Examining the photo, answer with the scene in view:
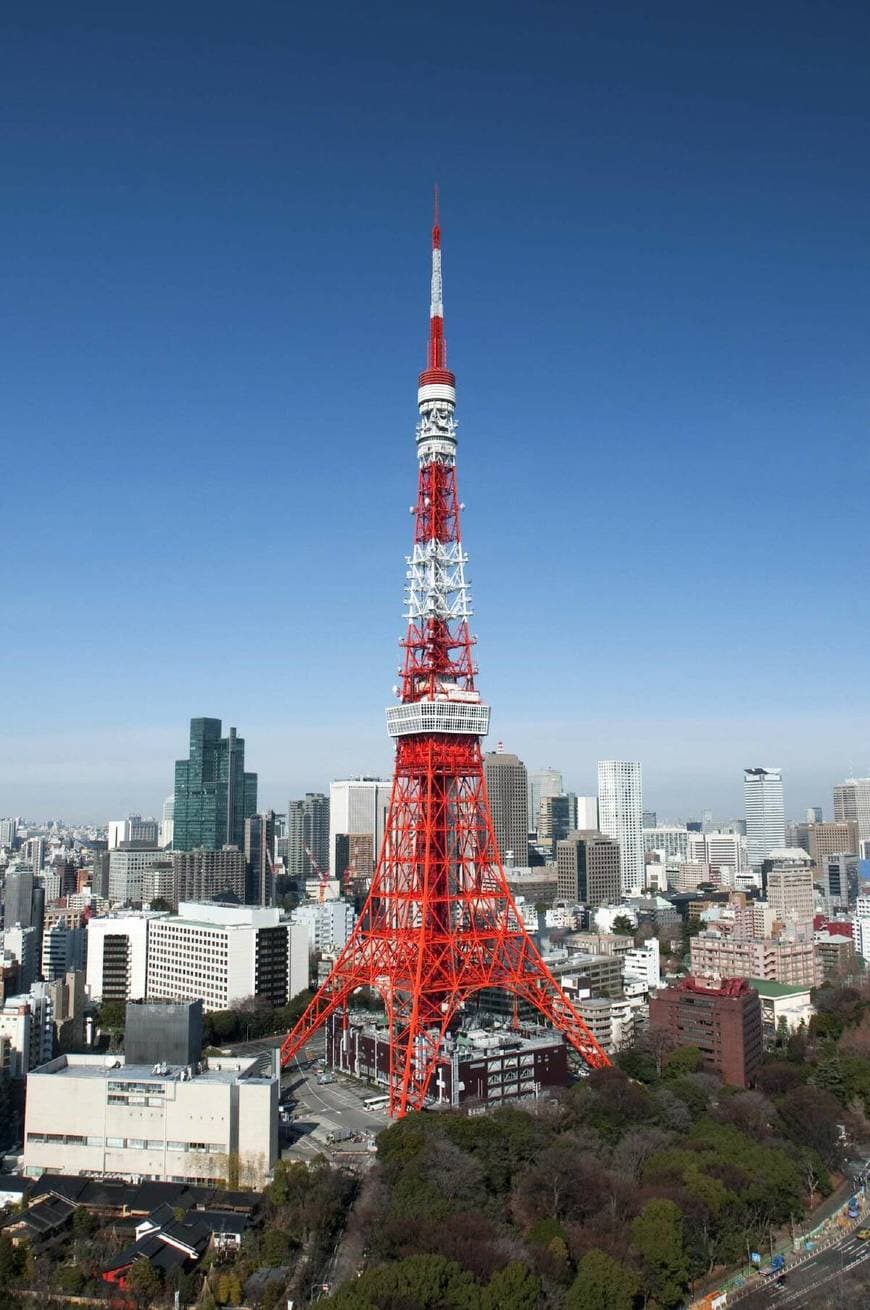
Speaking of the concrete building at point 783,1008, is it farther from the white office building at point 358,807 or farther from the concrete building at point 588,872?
the white office building at point 358,807

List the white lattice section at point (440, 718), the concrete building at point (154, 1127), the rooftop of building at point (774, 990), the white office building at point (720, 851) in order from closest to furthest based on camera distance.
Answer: the concrete building at point (154, 1127)
the white lattice section at point (440, 718)
the rooftop of building at point (774, 990)
the white office building at point (720, 851)

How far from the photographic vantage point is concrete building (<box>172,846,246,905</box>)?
68.9m

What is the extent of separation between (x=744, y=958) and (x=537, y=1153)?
76.5 feet

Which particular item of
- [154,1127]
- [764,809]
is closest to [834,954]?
[154,1127]

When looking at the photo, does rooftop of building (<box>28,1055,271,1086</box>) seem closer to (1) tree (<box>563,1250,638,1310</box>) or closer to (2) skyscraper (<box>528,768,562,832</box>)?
(1) tree (<box>563,1250,638,1310</box>)

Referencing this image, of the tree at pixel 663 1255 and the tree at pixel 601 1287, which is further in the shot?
the tree at pixel 663 1255

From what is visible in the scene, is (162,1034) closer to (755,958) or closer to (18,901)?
(755,958)

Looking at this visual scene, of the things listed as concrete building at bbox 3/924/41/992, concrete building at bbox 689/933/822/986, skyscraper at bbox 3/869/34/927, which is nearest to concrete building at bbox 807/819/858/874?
concrete building at bbox 689/933/822/986

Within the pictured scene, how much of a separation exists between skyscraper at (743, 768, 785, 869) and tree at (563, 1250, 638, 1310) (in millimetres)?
100762

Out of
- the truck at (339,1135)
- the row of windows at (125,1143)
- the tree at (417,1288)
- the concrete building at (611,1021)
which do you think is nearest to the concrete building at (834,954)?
the concrete building at (611,1021)

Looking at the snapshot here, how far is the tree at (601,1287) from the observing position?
1520cm

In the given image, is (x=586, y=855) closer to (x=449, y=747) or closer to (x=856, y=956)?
(x=856, y=956)

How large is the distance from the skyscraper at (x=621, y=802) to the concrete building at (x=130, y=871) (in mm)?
45212

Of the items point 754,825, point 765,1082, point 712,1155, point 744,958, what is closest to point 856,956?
point 744,958
